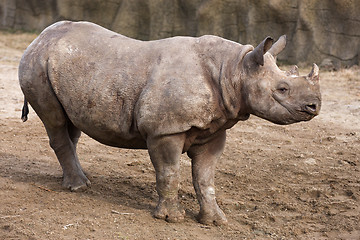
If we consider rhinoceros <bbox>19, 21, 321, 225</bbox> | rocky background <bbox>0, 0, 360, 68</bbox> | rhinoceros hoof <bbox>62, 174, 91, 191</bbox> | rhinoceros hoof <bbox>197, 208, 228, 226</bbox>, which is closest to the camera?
rhinoceros <bbox>19, 21, 321, 225</bbox>

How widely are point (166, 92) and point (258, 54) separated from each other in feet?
2.75

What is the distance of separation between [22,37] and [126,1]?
325cm

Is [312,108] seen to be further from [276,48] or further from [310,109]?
[276,48]

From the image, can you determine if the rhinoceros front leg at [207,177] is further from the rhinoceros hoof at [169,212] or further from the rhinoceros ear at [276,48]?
the rhinoceros ear at [276,48]

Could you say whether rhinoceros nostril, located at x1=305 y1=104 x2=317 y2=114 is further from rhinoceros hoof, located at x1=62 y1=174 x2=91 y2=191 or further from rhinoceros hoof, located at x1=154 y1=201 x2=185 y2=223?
rhinoceros hoof, located at x1=62 y1=174 x2=91 y2=191

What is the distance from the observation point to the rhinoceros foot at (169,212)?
5.17 meters

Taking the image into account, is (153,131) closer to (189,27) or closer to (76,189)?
(76,189)

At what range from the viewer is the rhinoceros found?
15.5ft

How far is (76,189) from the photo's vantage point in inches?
230

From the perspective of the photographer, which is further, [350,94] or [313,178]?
[350,94]

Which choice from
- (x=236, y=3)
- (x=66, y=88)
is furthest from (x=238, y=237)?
(x=236, y=3)

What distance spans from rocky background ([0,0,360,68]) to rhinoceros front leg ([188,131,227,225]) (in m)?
8.77

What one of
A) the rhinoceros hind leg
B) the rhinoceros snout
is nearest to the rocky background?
the rhinoceros hind leg

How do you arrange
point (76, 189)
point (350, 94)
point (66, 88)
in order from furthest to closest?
point (350, 94) → point (76, 189) → point (66, 88)
